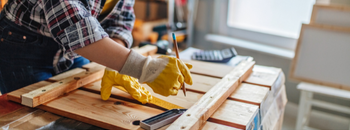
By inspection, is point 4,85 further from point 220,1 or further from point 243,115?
point 220,1

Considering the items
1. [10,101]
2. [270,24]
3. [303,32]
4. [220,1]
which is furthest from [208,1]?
[10,101]

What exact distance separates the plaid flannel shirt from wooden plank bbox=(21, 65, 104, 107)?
12 centimetres

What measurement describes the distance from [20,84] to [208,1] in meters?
2.16

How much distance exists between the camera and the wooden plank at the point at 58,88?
0.92 meters

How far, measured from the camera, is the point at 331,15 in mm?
1721

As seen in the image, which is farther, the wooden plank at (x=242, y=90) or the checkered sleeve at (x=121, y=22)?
the checkered sleeve at (x=121, y=22)

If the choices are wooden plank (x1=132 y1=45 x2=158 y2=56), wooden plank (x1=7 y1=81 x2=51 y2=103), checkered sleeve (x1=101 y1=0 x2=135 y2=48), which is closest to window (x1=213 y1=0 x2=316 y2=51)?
wooden plank (x1=132 y1=45 x2=158 y2=56)

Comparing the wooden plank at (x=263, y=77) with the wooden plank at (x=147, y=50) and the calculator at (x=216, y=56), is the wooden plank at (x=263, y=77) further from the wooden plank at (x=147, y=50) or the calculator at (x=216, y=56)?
the wooden plank at (x=147, y=50)

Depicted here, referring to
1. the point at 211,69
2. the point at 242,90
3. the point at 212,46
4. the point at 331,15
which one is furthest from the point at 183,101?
the point at 212,46

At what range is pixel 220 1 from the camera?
2834mm

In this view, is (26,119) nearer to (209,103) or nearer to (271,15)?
(209,103)

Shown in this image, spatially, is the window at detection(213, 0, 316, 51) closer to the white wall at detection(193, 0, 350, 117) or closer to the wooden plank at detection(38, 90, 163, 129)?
the white wall at detection(193, 0, 350, 117)

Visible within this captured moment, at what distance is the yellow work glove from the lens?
3.22 feet

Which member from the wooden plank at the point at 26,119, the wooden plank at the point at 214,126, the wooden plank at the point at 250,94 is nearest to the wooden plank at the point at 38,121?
the wooden plank at the point at 26,119
